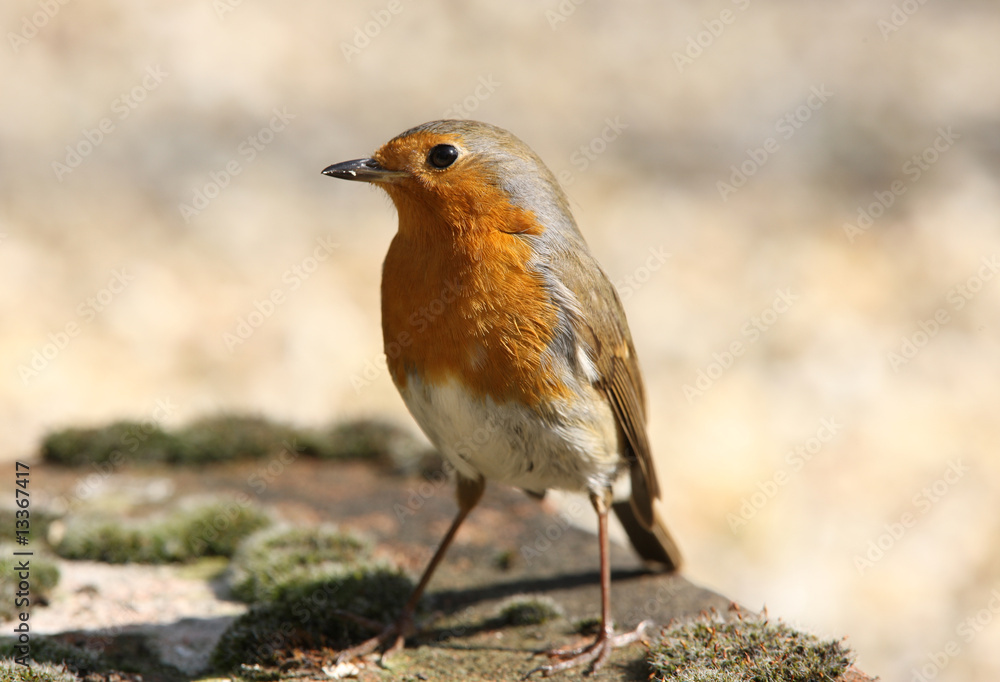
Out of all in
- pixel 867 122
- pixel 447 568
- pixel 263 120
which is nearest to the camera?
pixel 447 568

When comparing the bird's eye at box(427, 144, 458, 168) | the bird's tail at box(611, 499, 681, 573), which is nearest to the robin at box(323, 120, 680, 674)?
the bird's eye at box(427, 144, 458, 168)

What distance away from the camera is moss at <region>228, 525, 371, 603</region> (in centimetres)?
520

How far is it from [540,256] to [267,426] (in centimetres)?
424

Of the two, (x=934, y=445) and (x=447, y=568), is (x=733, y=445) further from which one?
(x=447, y=568)

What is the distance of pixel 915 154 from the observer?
1403 cm

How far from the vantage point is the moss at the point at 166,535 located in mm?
5832

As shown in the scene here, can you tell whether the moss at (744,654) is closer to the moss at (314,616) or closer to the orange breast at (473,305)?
the orange breast at (473,305)

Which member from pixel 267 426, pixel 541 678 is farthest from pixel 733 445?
pixel 541 678

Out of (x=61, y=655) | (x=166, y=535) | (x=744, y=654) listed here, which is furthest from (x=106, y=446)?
(x=744, y=654)

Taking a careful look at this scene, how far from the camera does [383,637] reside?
15.4 ft

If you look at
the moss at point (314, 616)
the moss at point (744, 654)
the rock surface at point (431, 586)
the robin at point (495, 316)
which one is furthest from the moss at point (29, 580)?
the moss at point (744, 654)

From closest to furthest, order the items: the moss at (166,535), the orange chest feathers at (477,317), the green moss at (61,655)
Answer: the orange chest feathers at (477,317), the green moss at (61,655), the moss at (166,535)

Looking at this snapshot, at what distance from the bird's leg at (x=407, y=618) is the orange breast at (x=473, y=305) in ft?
2.96

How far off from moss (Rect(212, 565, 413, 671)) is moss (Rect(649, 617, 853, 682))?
156 centimetres
